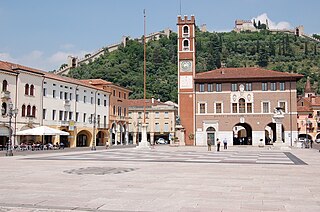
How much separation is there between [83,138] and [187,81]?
19.0 metres

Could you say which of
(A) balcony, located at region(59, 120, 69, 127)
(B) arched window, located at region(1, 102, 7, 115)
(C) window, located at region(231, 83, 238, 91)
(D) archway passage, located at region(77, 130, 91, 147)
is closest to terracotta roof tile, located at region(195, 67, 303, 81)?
(C) window, located at region(231, 83, 238, 91)

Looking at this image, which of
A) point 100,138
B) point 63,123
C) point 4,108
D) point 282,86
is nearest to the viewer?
point 4,108

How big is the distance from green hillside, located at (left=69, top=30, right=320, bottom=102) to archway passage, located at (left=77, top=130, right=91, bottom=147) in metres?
47.9

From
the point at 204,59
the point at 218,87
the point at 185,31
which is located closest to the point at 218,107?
the point at 218,87

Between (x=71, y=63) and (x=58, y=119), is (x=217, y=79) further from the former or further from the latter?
(x=71, y=63)

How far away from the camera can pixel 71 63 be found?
14575cm

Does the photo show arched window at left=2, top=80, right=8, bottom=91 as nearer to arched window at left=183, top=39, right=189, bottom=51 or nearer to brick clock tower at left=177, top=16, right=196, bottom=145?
brick clock tower at left=177, top=16, right=196, bottom=145


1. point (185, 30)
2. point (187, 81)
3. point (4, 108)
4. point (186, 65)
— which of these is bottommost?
point (4, 108)

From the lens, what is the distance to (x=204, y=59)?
496ft

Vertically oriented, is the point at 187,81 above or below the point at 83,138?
above

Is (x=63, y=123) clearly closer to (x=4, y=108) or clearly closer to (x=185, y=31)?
(x=4, y=108)

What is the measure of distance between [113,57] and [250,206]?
13723 cm

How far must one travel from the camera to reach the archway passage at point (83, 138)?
5857 cm

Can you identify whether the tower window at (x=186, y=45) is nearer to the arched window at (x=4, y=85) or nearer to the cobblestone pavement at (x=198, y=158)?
the arched window at (x=4, y=85)
